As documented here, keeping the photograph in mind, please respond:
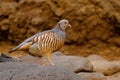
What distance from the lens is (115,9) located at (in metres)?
11.7

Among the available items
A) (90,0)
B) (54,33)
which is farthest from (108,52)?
(54,33)

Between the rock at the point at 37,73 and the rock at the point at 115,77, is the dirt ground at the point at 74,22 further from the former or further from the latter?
the rock at the point at 37,73

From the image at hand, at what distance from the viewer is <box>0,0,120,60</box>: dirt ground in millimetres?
11555

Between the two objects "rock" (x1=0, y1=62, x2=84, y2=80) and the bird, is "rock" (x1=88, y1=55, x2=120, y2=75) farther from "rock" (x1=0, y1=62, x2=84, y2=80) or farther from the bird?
"rock" (x1=0, y1=62, x2=84, y2=80)

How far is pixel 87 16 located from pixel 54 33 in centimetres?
509

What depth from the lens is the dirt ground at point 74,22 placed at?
37.9ft

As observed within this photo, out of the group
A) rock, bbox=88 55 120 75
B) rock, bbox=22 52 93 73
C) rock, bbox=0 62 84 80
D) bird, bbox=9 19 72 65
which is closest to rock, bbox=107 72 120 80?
rock, bbox=88 55 120 75

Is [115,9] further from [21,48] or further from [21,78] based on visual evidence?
[21,78]

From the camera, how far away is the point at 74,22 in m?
11.7

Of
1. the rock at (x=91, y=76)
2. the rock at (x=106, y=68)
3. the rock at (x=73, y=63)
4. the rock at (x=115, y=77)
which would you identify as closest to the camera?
the rock at (x=91, y=76)

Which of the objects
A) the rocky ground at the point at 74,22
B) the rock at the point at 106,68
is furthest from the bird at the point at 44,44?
the rocky ground at the point at 74,22

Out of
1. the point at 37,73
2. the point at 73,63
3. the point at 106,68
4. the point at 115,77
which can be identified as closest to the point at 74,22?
the point at 106,68

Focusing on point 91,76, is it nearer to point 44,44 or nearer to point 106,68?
point 106,68

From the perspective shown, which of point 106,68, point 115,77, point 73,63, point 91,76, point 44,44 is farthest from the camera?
point 106,68
